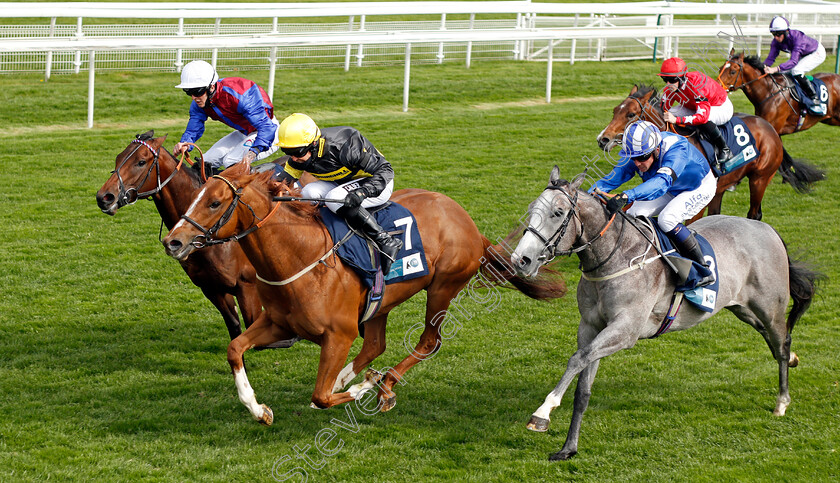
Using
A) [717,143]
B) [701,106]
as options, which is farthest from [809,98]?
[701,106]

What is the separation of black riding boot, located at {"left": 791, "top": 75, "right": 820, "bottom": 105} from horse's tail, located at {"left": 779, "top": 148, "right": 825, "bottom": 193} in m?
1.61

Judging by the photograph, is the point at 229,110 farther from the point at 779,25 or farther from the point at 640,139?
the point at 779,25

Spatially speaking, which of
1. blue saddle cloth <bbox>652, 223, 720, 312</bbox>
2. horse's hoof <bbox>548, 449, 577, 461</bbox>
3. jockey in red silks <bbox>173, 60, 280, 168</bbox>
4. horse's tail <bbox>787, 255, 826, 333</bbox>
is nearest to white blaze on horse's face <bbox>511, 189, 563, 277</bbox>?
blue saddle cloth <bbox>652, 223, 720, 312</bbox>

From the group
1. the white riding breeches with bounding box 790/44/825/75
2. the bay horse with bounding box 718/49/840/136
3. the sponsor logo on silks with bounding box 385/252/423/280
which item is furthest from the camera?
the white riding breeches with bounding box 790/44/825/75

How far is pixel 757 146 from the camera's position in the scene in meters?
8.60

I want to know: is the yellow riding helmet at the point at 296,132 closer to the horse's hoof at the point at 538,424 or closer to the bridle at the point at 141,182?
the bridle at the point at 141,182

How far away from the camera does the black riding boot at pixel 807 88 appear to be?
1044 cm

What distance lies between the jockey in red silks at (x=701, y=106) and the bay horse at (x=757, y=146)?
0.14 metres

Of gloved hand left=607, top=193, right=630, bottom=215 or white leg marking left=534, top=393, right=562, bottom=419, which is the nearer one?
white leg marking left=534, top=393, right=562, bottom=419

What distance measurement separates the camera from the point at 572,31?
535 inches

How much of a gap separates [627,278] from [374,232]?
1.46 metres

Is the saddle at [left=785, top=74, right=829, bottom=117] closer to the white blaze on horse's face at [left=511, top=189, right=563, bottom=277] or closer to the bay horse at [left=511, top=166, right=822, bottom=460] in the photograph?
the bay horse at [left=511, top=166, right=822, bottom=460]

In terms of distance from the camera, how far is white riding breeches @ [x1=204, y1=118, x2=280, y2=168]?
649 centimetres

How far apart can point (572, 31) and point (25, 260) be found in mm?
8922
